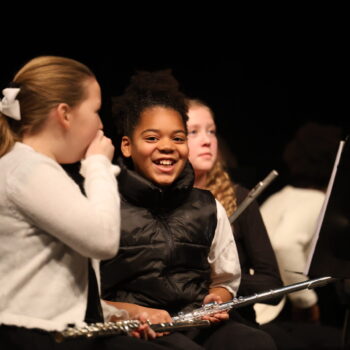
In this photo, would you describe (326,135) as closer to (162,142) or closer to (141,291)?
(162,142)

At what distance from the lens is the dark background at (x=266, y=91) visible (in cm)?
362

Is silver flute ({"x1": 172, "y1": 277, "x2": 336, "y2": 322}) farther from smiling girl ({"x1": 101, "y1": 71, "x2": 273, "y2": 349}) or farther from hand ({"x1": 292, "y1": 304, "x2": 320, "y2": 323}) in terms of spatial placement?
hand ({"x1": 292, "y1": 304, "x2": 320, "y2": 323})

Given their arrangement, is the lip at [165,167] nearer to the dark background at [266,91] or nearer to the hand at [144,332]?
the hand at [144,332]

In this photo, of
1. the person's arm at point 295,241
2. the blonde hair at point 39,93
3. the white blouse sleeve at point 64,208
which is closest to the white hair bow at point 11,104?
the blonde hair at point 39,93

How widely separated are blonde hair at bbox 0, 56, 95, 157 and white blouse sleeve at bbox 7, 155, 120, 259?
0.12 meters

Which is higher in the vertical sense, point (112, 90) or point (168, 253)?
point (112, 90)

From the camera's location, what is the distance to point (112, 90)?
296 cm

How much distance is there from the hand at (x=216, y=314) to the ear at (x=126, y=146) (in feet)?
1.47

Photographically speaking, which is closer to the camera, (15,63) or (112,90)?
(15,63)

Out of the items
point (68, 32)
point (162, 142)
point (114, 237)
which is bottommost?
point (114, 237)

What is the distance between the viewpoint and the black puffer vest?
5.99ft

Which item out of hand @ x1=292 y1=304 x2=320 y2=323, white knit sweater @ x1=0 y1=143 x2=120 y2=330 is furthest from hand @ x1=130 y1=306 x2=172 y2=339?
hand @ x1=292 y1=304 x2=320 y2=323

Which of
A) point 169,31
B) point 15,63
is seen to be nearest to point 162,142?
point 15,63

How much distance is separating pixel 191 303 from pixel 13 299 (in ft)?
1.69
